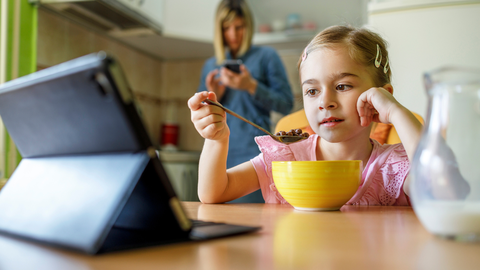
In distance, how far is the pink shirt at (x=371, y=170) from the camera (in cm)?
99

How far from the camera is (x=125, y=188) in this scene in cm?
34

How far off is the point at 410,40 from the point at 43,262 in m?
1.89

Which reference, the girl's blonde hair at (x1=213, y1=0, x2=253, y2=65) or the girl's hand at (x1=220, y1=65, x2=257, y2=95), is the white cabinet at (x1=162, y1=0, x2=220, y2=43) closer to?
the girl's blonde hair at (x1=213, y1=0, x2=253, y2=65)

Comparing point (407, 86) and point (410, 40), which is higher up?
point (410, 40)

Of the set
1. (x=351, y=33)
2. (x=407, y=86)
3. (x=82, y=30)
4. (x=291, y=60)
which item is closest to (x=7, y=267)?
(x=351, y=33)

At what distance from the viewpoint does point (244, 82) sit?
191 centimetres

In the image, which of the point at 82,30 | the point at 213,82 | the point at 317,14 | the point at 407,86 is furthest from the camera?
the point at 317,14

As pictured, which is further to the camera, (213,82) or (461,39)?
(213,82)

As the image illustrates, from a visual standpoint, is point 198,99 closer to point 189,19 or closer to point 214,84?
point 214,84

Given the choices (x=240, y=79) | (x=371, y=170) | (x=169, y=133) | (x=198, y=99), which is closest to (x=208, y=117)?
(x=198, y=99)

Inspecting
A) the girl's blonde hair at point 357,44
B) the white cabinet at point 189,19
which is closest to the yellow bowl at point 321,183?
the girl's blonde hair at point 357,44

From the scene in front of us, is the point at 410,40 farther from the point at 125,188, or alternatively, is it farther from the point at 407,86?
the point at 125,188

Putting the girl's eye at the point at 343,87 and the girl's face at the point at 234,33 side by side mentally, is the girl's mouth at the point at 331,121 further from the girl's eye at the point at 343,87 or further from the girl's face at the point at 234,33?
the girl's face at the point at 234,33

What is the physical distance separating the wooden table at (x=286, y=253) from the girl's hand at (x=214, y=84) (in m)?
1.66
